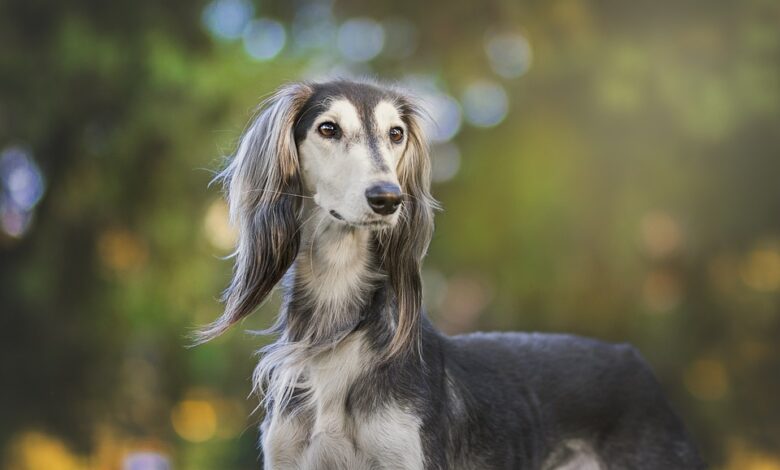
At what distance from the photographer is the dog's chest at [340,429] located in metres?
3.22

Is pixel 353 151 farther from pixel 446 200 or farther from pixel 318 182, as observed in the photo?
pixel 446 200

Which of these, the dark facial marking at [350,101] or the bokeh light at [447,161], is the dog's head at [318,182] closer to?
the dark facial marking at [350,101]

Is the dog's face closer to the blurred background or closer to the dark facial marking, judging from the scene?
the dark facial marking

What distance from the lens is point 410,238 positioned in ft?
11.5

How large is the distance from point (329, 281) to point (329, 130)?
0.49 meters

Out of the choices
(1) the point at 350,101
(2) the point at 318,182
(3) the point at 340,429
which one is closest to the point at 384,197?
(2) the point at 318,182

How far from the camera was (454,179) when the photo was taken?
29.1 feet

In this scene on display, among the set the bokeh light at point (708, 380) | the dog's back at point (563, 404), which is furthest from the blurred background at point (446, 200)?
the dog's back at point (563, 404)

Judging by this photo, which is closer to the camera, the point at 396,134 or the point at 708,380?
the point at 396,134

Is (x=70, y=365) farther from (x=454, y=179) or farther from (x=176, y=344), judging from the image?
(x=454, y=179)

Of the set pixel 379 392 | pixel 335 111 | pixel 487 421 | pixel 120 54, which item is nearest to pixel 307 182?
pixel 335 111

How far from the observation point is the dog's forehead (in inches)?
134

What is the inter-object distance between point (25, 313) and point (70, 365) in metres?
0.54

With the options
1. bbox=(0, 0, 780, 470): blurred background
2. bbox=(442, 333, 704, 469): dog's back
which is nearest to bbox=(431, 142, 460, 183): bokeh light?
bbox=(0, 0, 780, 470): blurred background
